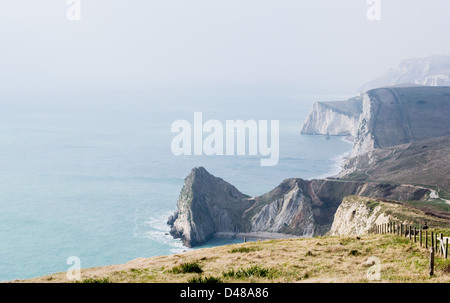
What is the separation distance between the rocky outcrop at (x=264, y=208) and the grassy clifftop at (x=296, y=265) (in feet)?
304

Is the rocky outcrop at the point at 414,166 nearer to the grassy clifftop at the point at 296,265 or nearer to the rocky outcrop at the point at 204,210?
the rocky outcrop at the point at 204,210

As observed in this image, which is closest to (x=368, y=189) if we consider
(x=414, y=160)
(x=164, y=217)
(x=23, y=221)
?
(x=414, y=160)

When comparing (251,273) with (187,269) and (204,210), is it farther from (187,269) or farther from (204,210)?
(204,210)

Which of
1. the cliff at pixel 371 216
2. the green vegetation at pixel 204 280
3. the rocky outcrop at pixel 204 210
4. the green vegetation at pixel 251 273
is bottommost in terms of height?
the rocky outcrop at pixel 204 210

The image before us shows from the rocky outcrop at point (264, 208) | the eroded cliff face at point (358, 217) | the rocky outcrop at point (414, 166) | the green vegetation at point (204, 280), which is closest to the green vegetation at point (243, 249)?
the green vegetation at point (204, 280)

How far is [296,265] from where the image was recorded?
3028 cm

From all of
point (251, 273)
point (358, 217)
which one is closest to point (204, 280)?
point (251, 273)

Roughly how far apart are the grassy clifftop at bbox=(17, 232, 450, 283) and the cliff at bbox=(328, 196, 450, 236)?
24.4 m

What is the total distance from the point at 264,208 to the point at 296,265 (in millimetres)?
111472

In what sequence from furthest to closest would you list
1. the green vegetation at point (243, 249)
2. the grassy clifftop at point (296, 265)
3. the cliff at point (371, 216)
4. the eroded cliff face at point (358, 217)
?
1. the eroded cliff face at point (358, 217)
2. the cliff at point (371, 216)
3. the green vegetation at point (243, 249)
4. the grassy clifftop at point (296, 265)

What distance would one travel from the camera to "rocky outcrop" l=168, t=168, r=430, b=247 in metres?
132

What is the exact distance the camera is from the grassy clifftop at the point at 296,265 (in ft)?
85.8

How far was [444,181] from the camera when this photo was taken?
129m
